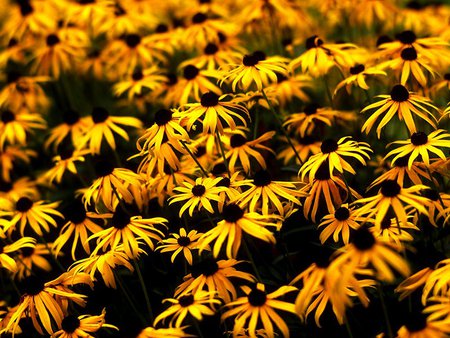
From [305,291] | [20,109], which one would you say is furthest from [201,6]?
[305,291]

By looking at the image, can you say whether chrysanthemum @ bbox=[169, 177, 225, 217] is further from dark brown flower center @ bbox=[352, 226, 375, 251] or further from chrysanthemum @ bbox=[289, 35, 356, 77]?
chrysanthemum @ bbox=[289, 35, 356, 77]

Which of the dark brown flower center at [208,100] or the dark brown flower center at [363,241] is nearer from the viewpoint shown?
the dark brown flower center at [363,241]

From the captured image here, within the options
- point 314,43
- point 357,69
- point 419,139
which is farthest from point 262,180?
point 314,43

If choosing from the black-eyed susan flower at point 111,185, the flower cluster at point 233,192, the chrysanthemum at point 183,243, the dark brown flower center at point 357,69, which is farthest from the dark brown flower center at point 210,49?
the chrysanthemum at point 183,243

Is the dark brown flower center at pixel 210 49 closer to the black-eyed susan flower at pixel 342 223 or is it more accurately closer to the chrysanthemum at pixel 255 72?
the chrysanthemum at pixel 255 72

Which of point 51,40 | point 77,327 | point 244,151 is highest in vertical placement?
point 51,40

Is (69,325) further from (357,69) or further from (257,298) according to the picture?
(357,69)
